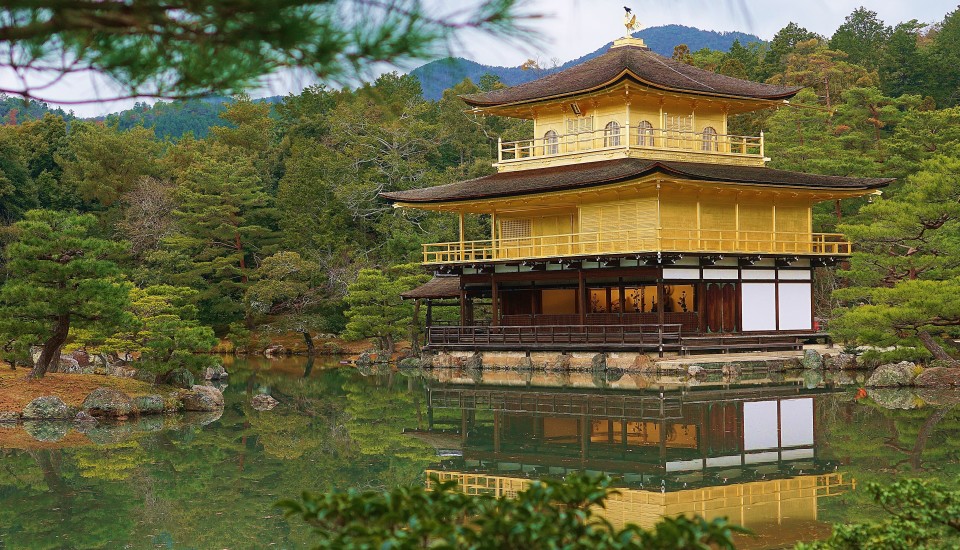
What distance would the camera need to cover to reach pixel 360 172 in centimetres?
4494

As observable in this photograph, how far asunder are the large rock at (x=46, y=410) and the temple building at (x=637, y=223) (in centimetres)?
1326

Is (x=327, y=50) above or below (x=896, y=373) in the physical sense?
above

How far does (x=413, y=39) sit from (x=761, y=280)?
81.8 feet

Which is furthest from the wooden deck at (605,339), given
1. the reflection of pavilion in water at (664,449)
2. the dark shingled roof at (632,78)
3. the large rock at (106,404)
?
the large rock at (106,404)

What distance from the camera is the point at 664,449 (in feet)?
43.3

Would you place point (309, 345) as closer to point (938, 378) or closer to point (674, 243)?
point (674, 243)

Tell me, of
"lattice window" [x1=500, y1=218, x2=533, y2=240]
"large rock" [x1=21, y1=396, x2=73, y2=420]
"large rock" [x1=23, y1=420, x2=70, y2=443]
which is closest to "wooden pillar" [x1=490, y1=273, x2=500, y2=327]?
"lattice window" [x1=500, y1=218, x2=533, y2=240]

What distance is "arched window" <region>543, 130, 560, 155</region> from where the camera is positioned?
106 feet

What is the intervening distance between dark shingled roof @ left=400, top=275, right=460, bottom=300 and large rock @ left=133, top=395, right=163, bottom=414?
13.9m

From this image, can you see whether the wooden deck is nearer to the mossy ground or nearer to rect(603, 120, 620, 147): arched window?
rect(603, 120, 620, 147): arched window

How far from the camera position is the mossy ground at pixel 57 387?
1789cm

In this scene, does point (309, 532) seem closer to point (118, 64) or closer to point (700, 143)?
point (118, 64)

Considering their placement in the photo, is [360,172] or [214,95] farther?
[360,172]

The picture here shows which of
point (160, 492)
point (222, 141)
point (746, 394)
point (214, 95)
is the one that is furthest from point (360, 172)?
point (214, 95)
